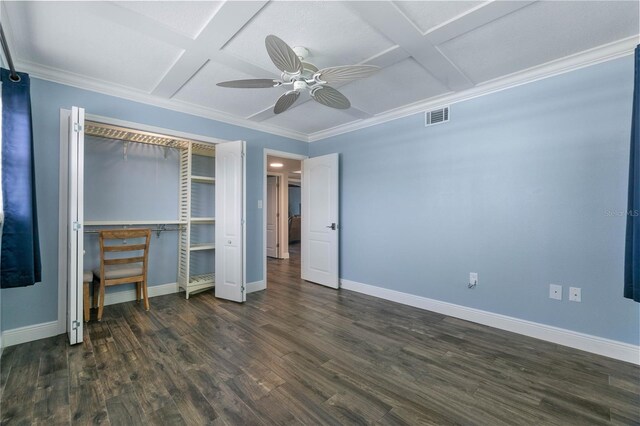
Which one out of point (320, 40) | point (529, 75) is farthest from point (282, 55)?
point (529, 75)

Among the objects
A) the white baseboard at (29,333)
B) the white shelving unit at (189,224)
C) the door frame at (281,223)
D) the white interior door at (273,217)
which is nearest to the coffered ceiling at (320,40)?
the white shelving unit at (189,224)

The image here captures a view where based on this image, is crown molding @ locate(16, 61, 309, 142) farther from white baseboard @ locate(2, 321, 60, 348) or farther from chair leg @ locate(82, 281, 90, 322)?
white baseboard @ locate(2, 321, 60, 348)

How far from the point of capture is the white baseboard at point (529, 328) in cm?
230

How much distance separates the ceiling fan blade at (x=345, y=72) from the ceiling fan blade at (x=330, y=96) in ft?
0.47

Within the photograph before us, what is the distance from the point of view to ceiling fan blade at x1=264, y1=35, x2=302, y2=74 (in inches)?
63.9

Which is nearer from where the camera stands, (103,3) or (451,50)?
(103,3)

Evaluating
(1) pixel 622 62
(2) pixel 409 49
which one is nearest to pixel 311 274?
(2) pixel 409 49

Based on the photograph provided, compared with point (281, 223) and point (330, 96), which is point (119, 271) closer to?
point (330, 96)

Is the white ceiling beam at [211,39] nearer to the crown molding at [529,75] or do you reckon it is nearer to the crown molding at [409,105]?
the crown molding at [409,105]

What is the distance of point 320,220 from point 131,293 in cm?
283

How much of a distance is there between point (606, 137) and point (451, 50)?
1527 mm

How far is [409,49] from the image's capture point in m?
2.29

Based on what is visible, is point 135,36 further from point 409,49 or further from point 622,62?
point 622,62

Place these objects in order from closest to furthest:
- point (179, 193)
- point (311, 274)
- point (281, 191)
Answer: point (179, 193), point (311, 274), point (281, 191)
